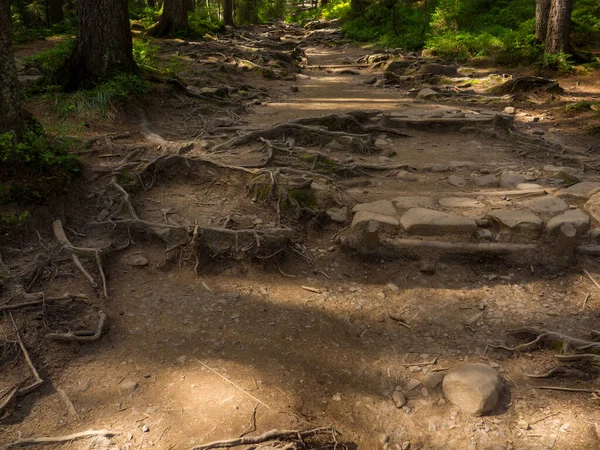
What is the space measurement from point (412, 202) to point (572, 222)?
1780mm

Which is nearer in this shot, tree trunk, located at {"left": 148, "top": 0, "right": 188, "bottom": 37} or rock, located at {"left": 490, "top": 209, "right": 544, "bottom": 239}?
rock, located at {"left": 490, "top": 209, "right": 544, "bottom": 239}

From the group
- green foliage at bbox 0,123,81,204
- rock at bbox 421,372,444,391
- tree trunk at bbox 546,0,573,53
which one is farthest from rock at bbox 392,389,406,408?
tree trunk at bbox 546,0,573,53

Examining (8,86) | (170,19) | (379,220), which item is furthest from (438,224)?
(170,19)

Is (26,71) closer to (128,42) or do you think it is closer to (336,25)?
(128,42)

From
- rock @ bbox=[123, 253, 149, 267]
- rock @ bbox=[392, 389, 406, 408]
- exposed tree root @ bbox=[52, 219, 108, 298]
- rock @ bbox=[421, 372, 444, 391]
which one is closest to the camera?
rock @ bbox=[392, 389, 406, 408]

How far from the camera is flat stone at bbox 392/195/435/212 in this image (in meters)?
5.50

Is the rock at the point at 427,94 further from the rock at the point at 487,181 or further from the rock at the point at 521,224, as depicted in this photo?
the rock at the point at 521,224

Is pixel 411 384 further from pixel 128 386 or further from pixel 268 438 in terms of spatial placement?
pixel 128 386

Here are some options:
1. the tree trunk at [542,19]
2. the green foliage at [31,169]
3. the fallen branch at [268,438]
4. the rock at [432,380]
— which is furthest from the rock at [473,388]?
the tree trunk at [542,19]

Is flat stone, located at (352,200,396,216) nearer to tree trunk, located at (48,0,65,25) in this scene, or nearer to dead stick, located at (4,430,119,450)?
dead stick, located at (4,430,119,450)

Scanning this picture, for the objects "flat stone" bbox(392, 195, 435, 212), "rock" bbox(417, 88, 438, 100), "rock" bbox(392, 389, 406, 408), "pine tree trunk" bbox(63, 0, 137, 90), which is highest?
"pine tree trunk" bbox(63, 0, 137, 90)

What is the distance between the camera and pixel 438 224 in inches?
196

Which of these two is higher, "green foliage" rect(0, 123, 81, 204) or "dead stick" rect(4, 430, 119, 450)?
"green foliage" rect(0, 123, 81, 204)

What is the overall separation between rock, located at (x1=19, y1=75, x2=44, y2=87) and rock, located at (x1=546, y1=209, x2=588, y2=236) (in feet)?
29.9
